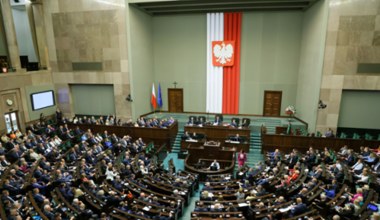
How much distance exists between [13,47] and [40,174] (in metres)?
10.8

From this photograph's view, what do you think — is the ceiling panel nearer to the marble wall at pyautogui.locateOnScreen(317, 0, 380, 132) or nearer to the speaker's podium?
the marble wall at pyautogui.locateOnScreen(317, 0, 380, 132)

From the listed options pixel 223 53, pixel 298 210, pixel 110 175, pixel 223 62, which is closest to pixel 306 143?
pixel 298 210

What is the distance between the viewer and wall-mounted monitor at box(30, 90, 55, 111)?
17.1 m

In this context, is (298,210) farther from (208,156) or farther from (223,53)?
(223,53)

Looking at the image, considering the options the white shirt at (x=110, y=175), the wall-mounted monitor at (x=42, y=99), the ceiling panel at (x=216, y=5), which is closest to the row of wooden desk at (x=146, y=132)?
the wall-mounted monitor at (x=42, y=99)

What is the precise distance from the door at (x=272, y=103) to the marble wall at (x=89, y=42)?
1025 centimetres

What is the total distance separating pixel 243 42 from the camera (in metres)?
18.6

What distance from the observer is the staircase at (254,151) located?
13336 millimetres

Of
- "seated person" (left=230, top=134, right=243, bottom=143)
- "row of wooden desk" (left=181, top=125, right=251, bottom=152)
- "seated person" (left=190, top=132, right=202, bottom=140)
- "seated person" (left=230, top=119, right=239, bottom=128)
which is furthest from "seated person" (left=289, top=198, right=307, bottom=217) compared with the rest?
→ "seated person" (left=230, top=119, right=239, bottom=128)

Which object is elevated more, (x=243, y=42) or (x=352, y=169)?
(x=243, y=42)

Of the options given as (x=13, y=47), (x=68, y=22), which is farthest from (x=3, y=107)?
(x=68, y=22)

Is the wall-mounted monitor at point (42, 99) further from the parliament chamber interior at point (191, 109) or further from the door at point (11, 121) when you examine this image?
the door at point (11, 121)

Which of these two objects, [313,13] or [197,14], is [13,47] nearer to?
[197,14]

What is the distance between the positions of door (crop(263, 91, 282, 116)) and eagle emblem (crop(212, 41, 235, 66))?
12.1 ft
